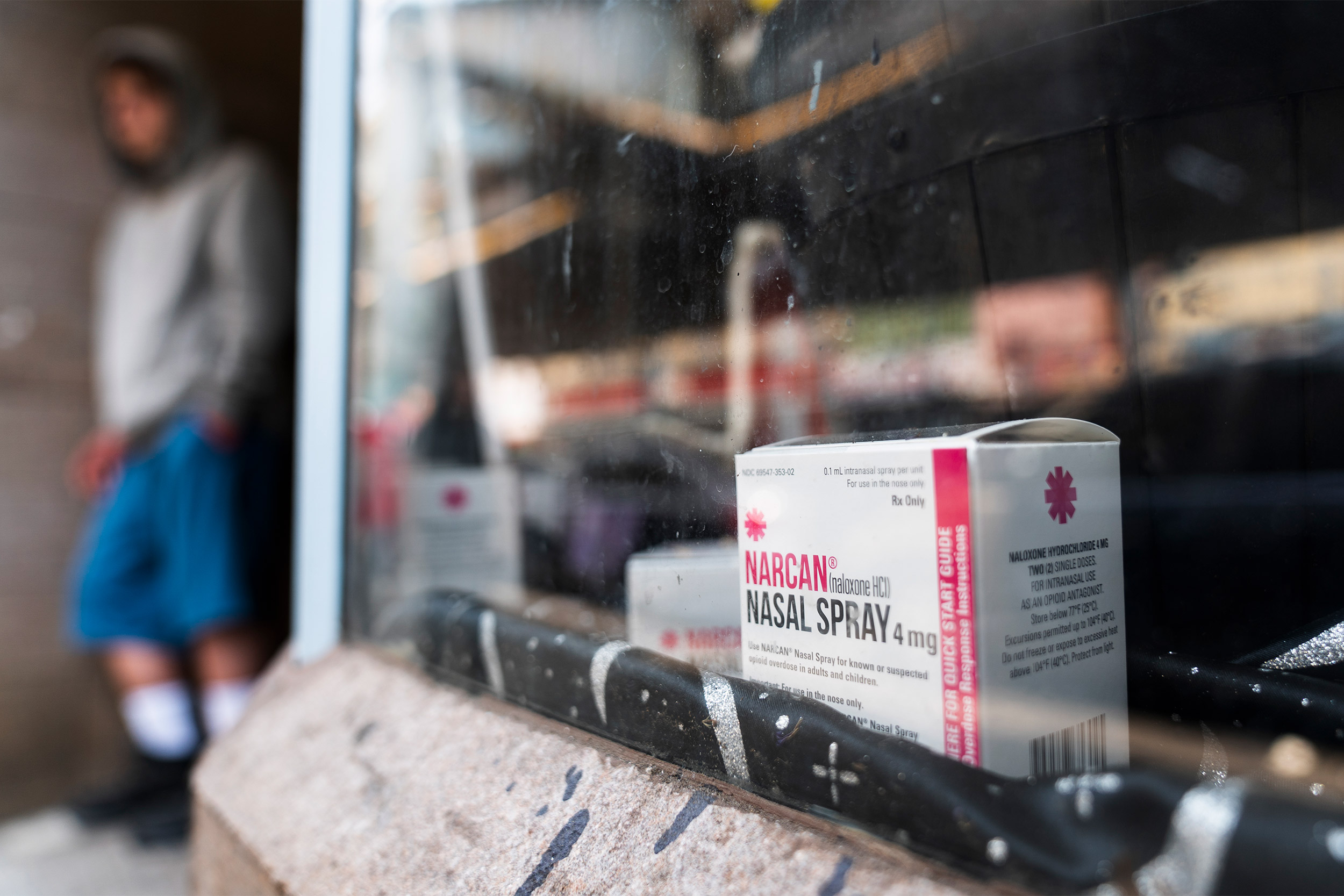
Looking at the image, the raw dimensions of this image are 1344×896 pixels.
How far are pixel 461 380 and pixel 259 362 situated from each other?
0.72m

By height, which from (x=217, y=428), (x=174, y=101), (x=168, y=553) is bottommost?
(x=168, y=553)

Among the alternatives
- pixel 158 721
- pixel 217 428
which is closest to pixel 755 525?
pixel 217 428

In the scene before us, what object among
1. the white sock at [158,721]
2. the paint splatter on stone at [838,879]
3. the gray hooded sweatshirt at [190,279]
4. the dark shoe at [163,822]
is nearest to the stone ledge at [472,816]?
the paint splatter on stone at [838,879]

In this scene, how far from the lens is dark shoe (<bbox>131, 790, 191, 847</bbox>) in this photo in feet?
4.86

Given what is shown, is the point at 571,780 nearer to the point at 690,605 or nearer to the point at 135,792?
the point at 690,605

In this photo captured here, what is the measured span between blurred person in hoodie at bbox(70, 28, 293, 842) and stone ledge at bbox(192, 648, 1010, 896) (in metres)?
0.81

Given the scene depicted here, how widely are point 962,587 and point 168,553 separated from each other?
1713 millimetres

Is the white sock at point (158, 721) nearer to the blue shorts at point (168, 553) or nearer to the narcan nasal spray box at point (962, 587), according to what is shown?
the blue shorts at point (168, 553)

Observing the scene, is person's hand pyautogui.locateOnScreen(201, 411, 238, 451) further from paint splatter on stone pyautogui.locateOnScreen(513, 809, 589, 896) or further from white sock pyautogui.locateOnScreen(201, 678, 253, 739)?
paint splatter on stone pyautogui.locateOnScreen(513, 809, 589, 896)

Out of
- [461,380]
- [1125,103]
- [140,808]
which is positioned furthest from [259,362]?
[1125,103]

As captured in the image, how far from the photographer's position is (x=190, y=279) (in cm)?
172

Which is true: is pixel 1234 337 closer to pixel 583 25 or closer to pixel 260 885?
pixel 583 25

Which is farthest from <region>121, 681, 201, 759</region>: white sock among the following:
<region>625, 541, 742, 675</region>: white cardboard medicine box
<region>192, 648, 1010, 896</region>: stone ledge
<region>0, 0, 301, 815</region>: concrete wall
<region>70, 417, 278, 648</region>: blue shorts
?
<region>625, 541, 742, 675</region>: white cardboard medicine box

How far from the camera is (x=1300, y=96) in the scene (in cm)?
57
